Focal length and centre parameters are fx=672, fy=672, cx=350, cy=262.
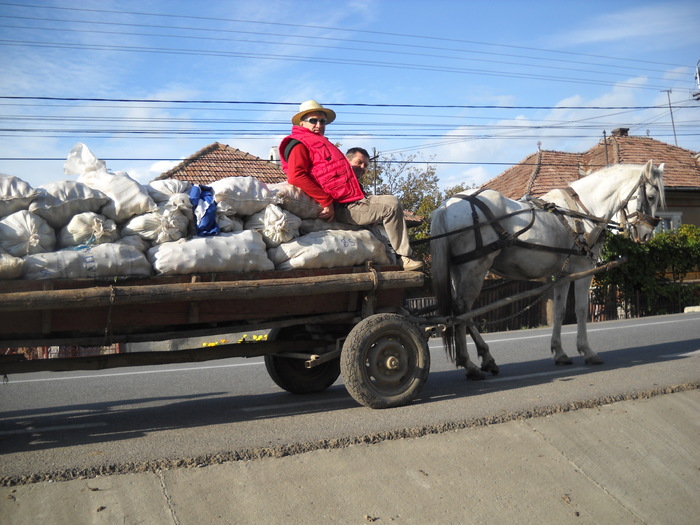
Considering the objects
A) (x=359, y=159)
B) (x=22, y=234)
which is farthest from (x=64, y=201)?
(x=359, y=159)

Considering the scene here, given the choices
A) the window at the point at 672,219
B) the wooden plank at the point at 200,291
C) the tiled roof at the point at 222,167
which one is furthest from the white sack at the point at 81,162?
the window at the point at 672,219

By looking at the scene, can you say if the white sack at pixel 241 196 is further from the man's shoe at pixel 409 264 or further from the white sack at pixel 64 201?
the man's shoe at pixel 409 264

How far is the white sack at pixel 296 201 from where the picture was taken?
5.58 meters

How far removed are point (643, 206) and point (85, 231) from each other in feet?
21.2

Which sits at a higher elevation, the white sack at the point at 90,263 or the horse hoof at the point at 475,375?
the white sack at the point at 90,263

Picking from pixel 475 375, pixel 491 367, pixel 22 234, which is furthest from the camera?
pixel 491 367

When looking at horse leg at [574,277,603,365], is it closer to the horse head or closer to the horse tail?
the horse head

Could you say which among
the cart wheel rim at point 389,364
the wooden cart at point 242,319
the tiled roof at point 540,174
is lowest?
the cart wheel rim at point 389,364

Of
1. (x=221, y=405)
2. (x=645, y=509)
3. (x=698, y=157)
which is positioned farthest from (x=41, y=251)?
(x=698, y=157)

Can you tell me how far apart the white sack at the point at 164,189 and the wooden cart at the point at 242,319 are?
705 millimetres

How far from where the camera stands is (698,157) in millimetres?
32125

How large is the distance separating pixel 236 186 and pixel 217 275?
2.52ft

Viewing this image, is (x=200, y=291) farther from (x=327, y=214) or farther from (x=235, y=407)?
(x=235, y=407)

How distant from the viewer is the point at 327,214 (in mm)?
5844
